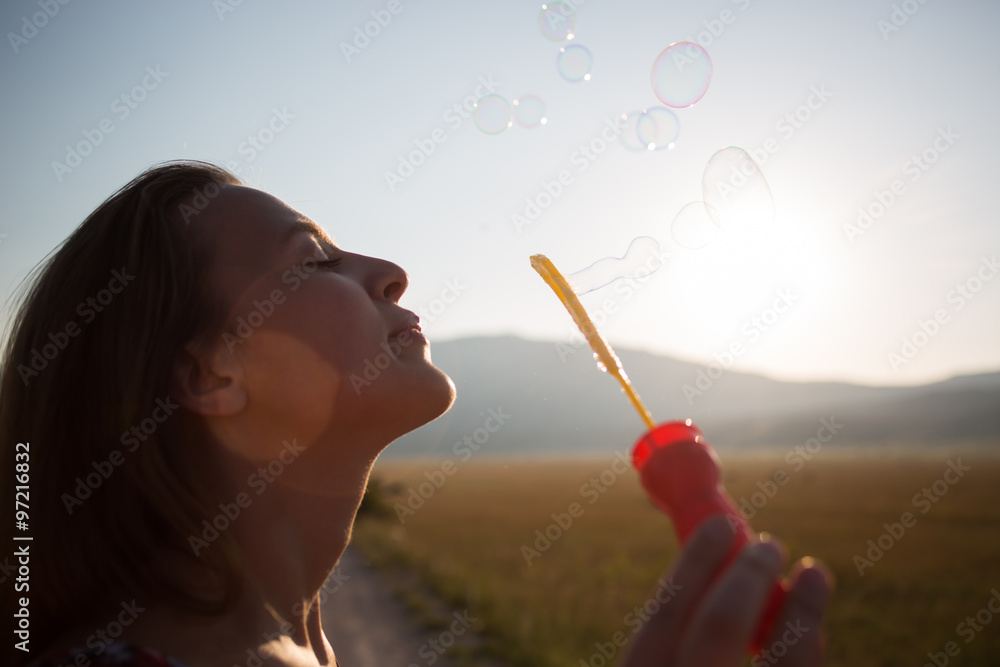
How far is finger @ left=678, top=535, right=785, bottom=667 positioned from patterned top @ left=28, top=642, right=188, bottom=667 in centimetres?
116

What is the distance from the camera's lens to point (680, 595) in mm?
863

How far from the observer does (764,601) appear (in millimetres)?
818

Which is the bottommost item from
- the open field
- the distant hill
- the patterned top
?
the distant hill

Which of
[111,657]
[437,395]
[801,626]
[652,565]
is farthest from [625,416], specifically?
[801,626]

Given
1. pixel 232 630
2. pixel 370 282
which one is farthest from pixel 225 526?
pixel 370 282

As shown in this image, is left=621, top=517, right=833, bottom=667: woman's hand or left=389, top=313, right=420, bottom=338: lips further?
left=389, top=313, right=420, bottom=338: lips

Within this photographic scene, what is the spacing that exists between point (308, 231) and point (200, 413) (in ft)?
2.27

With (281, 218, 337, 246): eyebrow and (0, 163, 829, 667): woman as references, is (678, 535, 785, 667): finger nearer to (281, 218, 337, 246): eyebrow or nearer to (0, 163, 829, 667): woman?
(0, 163, 829, 667): woman

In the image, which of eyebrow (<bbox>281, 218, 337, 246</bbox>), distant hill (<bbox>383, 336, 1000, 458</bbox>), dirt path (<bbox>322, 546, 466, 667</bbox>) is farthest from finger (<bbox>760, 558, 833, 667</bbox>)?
distant hill (<bbox>383, 336, 1000, 458</bbox>)

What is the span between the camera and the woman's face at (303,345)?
1874mm

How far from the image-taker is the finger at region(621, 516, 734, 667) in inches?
33.6

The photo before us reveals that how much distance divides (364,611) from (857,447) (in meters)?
152

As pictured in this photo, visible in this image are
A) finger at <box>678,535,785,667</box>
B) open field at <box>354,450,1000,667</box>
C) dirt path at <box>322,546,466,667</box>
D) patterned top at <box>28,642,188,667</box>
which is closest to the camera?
finger at <box>678,535,785,667</box>

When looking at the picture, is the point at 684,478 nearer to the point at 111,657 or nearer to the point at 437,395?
the point at 437,395
